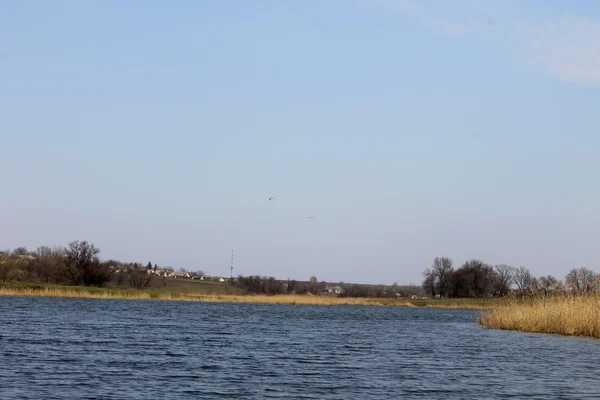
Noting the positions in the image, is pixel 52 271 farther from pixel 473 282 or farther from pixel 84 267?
pixel 473 282

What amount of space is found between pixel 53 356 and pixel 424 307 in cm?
8993

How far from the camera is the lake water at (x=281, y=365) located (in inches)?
778

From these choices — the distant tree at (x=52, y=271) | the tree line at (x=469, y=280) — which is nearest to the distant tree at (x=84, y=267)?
the distant tree at (x=52, y=271)

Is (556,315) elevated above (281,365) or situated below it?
above

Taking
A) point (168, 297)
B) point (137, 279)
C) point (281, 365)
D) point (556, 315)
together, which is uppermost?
point (137, 279)

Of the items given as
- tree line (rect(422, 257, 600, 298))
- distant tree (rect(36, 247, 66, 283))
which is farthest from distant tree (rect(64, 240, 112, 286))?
tree line (rect(422, 257, 600, 298))

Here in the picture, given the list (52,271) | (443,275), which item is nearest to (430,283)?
(443,275)

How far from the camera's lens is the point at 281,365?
25438 mm

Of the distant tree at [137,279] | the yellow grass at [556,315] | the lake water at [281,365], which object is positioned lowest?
the lake water at [281,365]

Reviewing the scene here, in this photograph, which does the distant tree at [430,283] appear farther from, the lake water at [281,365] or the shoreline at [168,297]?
the lake water at [281,365]

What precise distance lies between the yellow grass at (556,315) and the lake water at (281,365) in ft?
3.07

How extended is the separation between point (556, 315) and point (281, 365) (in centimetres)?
1843

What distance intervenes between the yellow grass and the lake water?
3.07 ft

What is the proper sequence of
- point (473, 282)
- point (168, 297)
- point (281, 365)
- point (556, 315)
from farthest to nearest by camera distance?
point (473, 282), point (168, 297), point (556, 315), point (281, 365)
